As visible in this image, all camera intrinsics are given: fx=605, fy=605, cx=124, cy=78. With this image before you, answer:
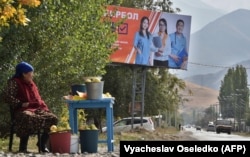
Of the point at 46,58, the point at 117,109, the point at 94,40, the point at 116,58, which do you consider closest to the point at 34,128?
the point at 46,58

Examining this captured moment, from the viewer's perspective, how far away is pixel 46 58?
483 inches

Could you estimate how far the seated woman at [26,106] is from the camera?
8.71 meters

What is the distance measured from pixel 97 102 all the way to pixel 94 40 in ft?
16.0

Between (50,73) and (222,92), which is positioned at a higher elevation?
(50,73)

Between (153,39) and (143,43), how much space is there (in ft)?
2.46

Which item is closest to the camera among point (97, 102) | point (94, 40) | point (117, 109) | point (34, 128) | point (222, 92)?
point (34, 128)

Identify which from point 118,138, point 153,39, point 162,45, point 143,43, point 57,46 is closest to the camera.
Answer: point 57,46

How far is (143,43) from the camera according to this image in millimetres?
33750

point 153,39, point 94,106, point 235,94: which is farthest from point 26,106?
point 235,94

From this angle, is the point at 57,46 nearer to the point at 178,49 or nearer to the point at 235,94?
the point at 178,49

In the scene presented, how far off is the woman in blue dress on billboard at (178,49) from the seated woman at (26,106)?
26.0 m

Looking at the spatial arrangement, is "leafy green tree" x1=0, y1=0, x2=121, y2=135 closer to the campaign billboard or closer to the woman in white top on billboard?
the campaign billboard

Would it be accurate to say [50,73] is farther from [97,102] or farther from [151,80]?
[151,80]

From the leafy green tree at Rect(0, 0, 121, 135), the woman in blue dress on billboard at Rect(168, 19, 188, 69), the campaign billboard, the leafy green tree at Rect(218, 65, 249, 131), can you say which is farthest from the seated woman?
the leafy green tree at Rect(218, 65, 249, 131)
